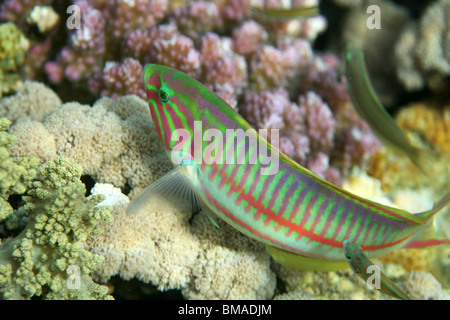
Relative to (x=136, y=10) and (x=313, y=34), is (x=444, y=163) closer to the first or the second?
(x=313, y=34)

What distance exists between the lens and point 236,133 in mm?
2025

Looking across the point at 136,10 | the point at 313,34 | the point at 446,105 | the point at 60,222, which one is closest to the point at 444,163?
the point at 446,105

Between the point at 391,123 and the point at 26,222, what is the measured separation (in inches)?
108

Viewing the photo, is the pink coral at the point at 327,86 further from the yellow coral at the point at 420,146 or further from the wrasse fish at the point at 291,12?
the yellow coral at the point at 420,146

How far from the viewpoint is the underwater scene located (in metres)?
2.01

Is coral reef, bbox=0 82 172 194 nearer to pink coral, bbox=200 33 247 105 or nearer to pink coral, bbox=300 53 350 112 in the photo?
pink coral, bbox=200 33 247 105

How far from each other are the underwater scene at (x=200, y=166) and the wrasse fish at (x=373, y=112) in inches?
0.4

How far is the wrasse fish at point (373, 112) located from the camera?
2705 mm

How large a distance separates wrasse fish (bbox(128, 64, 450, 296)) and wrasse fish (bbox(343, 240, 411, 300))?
234 millimetres

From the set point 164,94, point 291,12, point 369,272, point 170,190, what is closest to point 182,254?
point 170,190

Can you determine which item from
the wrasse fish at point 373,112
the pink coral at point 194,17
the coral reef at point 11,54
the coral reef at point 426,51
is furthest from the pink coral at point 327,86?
the coral reef at point 11,54

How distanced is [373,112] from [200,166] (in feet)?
5.03

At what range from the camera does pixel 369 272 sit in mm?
1758
